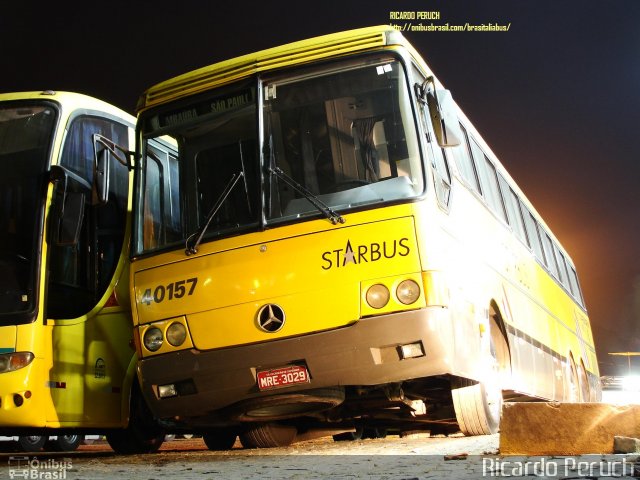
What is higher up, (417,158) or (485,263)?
(417,158)

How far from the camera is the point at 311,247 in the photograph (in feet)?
21.2

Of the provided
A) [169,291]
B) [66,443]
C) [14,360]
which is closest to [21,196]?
[14,360]

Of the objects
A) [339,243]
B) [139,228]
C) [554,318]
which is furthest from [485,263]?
[554,318]

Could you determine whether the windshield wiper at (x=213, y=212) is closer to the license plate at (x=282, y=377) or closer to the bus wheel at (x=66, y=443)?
the license plate at (x=282, y=377)

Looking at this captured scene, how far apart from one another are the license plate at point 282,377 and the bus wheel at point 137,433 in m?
2.40

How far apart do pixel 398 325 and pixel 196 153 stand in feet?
8.67

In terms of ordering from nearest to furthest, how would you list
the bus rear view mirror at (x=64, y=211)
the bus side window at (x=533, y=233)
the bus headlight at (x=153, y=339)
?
the bus headlight at (x=153, y=339)
the bus rear view mirror at (x=64, y=211)
the bus side window at (x=533, y=233)

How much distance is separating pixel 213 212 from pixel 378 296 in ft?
5.46

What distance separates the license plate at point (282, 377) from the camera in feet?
21.0

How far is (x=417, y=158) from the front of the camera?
6.49 metres

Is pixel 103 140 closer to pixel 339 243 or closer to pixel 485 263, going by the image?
pixel 339 243

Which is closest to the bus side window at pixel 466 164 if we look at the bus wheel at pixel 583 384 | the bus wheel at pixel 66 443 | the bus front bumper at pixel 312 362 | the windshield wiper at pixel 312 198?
the windshield wiper at pixel 312 198

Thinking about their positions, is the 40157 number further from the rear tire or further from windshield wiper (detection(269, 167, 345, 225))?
the rear tire

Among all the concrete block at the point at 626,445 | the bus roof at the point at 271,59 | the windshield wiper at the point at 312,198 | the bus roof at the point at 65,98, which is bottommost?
the concrete block at the point at 626,445
